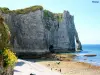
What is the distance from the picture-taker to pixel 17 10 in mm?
78875

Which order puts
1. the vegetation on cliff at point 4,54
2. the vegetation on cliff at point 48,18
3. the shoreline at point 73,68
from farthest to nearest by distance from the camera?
the vegetation on cliff at point 48,18 < the shoreline at point 73,68 < the vegetation on cliff at point 4,54

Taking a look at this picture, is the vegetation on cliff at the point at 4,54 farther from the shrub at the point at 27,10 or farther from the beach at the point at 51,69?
the shrub at the point at 27,10

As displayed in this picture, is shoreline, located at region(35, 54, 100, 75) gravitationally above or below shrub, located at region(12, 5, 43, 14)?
below

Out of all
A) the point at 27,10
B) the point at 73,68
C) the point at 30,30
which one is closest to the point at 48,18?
the point at 27,10

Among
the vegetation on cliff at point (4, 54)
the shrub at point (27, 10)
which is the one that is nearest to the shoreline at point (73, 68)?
the shrub at point (27, 10)

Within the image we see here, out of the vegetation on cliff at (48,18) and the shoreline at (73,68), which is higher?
the vegetation on cliff at (48,18)

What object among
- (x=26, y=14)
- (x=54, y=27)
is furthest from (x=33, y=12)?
(x=54, y=27)

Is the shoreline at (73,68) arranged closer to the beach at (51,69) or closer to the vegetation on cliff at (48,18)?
the beach at (51,69)

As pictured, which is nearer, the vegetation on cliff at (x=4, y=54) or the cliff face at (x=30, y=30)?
the vegetation on cliff at (x=4, y=54)

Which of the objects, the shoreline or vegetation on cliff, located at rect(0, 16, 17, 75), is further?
the shoreline

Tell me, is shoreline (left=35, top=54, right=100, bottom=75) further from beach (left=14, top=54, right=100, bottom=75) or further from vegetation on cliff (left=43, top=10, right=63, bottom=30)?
vegetation on cliff (left=43, top=10, right=63, bottom=30)

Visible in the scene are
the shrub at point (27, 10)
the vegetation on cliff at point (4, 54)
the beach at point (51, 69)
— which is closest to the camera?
the vegetation on cliff at point (4, 54)

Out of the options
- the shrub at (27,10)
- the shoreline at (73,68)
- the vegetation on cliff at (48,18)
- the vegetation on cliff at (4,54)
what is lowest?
the shoreline at (73,68)

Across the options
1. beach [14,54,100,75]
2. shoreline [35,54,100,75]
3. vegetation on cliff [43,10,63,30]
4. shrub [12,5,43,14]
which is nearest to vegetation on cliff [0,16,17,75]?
beach [14,54,100,75]
